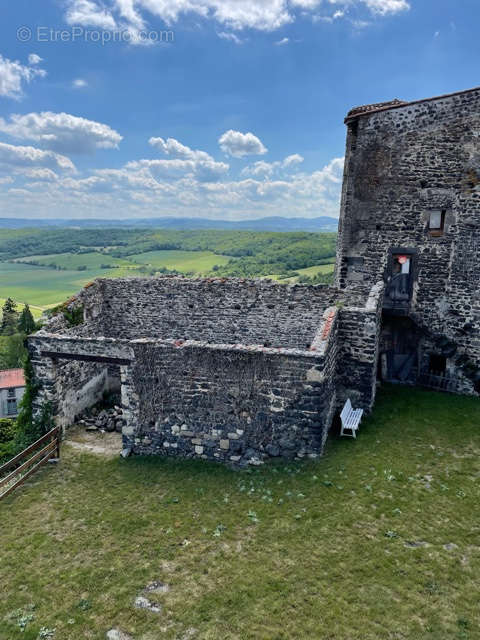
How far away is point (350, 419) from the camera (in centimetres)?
1097

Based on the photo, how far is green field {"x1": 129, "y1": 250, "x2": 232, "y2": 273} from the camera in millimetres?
111625

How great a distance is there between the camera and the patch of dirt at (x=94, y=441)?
1106 cm

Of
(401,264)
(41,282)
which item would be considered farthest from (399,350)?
(41,282)

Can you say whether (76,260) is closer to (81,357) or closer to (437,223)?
(81,357)

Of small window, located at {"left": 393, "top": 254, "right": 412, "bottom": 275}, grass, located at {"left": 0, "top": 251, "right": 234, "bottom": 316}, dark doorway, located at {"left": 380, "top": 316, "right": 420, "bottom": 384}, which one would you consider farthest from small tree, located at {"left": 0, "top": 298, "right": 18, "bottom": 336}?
small window, located at {"left": 393, "top": 254, "right": 412, "bottom": 275}

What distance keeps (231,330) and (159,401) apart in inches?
212

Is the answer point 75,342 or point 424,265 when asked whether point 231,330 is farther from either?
point 424,265

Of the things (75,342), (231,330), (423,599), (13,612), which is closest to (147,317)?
A: (231,330)

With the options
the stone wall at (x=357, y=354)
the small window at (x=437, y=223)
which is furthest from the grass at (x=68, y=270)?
the small window at (x=437, y=223)

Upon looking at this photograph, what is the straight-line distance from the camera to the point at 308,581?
649 cm

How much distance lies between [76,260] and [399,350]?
149 meters

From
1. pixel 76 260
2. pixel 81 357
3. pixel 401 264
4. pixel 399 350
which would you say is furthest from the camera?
pixel 76 260

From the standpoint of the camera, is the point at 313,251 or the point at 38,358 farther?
the point at 313,251

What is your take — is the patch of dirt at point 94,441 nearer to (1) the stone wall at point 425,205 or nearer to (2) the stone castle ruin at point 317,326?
(2) the stone castle ruin at point 317,326
